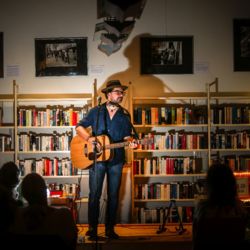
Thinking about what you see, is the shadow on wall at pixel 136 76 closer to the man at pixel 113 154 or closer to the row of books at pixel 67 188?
the man at pixel 113 154

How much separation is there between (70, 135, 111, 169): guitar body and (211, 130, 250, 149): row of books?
1.89m

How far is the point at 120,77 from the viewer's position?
5.95 m

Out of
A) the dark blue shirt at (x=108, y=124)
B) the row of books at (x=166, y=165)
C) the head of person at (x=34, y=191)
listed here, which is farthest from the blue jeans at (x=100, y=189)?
the head of person at (x=34, y=191)

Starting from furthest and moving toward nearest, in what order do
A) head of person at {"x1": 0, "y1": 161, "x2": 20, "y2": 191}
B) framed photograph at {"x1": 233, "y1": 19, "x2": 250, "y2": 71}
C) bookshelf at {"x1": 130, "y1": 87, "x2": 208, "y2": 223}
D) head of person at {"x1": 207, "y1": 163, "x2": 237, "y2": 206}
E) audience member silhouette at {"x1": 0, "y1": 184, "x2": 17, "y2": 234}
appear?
framed photograph at {"x1": 233, "y1": 19, "x2": 250, "y2": 71}, bookshelf at {"x1": 130, "y1": 87, "x2": 208, "y2": 223}, head of person at {"x1": 0, "y1": 161, "x2": 20, "y2": 191}, head of person at {"x1": 207, "y1": 163, "x2": 237, "y2": 206}, audience member silhouette at {"x1": 0, "y1": 184, "x2": 17, "y2": 234}

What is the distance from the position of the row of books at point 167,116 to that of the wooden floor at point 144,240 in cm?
152

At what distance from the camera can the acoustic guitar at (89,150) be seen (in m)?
4.55

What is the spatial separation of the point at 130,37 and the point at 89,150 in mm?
2104

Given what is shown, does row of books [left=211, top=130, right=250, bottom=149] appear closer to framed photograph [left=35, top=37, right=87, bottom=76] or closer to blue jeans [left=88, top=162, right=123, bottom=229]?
blue jeans [left=88, top=162, right=123, bottom=229]

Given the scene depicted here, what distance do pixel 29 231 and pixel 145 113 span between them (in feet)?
11.4

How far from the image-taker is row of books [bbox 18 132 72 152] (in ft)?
18.5

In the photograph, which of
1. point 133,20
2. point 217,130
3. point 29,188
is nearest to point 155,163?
point 217,130

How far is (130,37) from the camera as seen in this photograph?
595cm

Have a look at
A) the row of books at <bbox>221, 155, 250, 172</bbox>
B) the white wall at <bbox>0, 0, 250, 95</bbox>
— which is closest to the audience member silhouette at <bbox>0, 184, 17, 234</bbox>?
the white wall at <bbox>0, 0, 250, 95</bbox>

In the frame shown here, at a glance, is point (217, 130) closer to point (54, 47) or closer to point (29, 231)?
point (54, 47)
